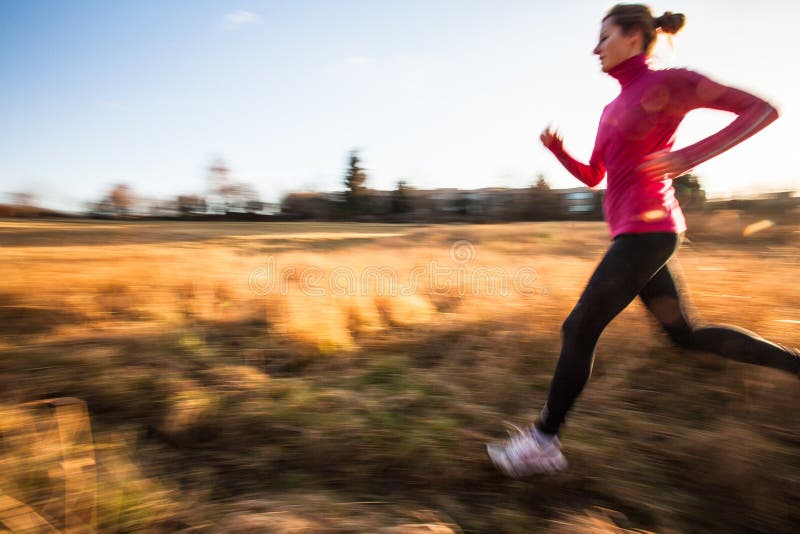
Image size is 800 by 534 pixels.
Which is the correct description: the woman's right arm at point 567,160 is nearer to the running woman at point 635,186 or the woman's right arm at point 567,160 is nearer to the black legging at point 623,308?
the running woman at point 635,186

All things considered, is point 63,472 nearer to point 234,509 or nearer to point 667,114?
point 234,509

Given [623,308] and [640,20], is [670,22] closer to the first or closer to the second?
[640,20]

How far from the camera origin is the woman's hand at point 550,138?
261 centimetres

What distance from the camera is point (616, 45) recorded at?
2076 millimetres

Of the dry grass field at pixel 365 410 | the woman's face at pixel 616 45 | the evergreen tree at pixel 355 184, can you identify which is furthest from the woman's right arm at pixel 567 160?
the evergreen tree at pixel 355 184

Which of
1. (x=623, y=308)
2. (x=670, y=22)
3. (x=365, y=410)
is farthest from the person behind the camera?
(x=365, y=410)

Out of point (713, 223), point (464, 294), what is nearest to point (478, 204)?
point (713, 223)

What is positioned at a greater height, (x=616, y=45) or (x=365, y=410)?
(x=616, y=45)

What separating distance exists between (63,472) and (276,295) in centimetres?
221

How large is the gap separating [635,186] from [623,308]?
1.70 ft

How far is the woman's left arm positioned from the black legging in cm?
29

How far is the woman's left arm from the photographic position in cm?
183

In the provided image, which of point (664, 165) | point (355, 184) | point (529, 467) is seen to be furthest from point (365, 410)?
point (355, 184)

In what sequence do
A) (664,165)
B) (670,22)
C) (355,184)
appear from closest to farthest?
1. (664,165)
2. (670,22)
3. (355,184)
